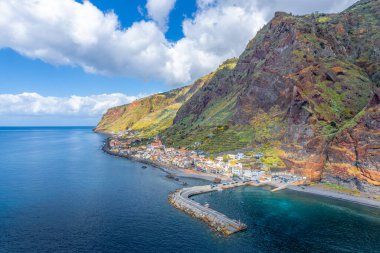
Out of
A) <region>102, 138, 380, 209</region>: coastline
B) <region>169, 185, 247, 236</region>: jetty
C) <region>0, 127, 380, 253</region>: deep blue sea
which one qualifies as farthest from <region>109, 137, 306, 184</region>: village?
<region>169, 185, 247, 236</region>: jetty

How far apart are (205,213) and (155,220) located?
16556 millimetres

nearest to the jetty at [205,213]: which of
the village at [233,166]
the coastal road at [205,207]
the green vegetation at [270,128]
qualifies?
the coastal road at [205,207]

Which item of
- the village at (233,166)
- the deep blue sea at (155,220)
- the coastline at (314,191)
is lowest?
the deep blue sea at (155,220)

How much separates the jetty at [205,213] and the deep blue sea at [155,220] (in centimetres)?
269

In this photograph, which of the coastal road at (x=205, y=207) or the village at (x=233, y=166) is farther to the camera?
the village at (x=233, y=166)

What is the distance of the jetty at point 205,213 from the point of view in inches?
3327

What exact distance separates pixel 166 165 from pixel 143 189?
208ft

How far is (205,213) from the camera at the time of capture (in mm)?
94250

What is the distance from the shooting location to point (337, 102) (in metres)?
176

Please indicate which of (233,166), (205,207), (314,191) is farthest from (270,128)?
(205,207)

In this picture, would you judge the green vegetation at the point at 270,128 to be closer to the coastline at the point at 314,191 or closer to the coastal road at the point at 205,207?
the coastline at the point at 314,191

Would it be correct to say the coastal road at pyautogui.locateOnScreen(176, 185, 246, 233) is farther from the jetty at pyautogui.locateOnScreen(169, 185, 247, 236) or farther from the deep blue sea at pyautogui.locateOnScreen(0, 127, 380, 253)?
the deep blue sea at pyautogui.locateOnScreen(0, 127, 380, 253)

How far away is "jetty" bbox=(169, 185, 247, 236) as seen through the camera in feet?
277

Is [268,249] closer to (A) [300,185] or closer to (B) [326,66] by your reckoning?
(A) [300,185]
